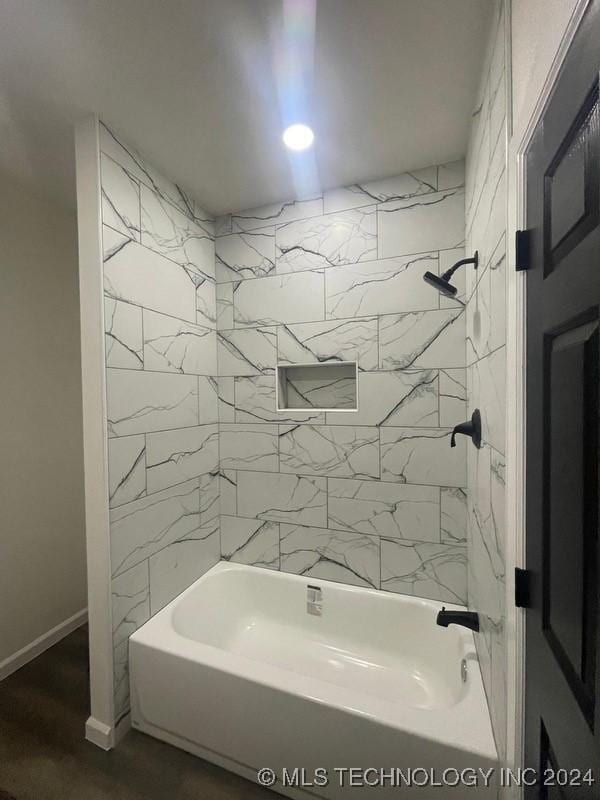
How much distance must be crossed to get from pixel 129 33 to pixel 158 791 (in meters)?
2.79

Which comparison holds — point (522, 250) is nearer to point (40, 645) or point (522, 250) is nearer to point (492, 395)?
point (492, 395)

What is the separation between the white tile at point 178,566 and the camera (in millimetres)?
1758

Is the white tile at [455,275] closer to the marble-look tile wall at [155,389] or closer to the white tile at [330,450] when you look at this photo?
the white tile at [330,450]

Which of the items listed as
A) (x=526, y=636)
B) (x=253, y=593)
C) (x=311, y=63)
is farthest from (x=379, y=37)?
(x=253, y=593)

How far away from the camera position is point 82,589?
90.7 inches

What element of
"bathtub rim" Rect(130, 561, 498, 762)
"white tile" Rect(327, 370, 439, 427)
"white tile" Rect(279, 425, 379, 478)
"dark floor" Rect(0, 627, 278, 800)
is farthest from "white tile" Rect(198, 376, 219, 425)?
"dark floor" Rect(0, 627, 278, 800)

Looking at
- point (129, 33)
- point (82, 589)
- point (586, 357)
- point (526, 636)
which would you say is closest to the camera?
point (586, 357)

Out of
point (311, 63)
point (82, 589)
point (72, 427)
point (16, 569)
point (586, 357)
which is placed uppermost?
point (311, 63)

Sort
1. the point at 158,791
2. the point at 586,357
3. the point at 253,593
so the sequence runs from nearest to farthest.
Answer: the point at 586,357 → the point at 158,791 → the point at 253,593

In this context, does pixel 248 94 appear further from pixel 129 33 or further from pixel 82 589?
pixel 82 589

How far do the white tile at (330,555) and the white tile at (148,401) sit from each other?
3.23 ft

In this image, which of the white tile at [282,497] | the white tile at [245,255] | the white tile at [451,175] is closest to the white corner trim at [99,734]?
the white tile at [282,497]

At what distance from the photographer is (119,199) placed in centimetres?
156

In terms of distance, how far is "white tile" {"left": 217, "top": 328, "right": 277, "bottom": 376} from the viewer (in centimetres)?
217
